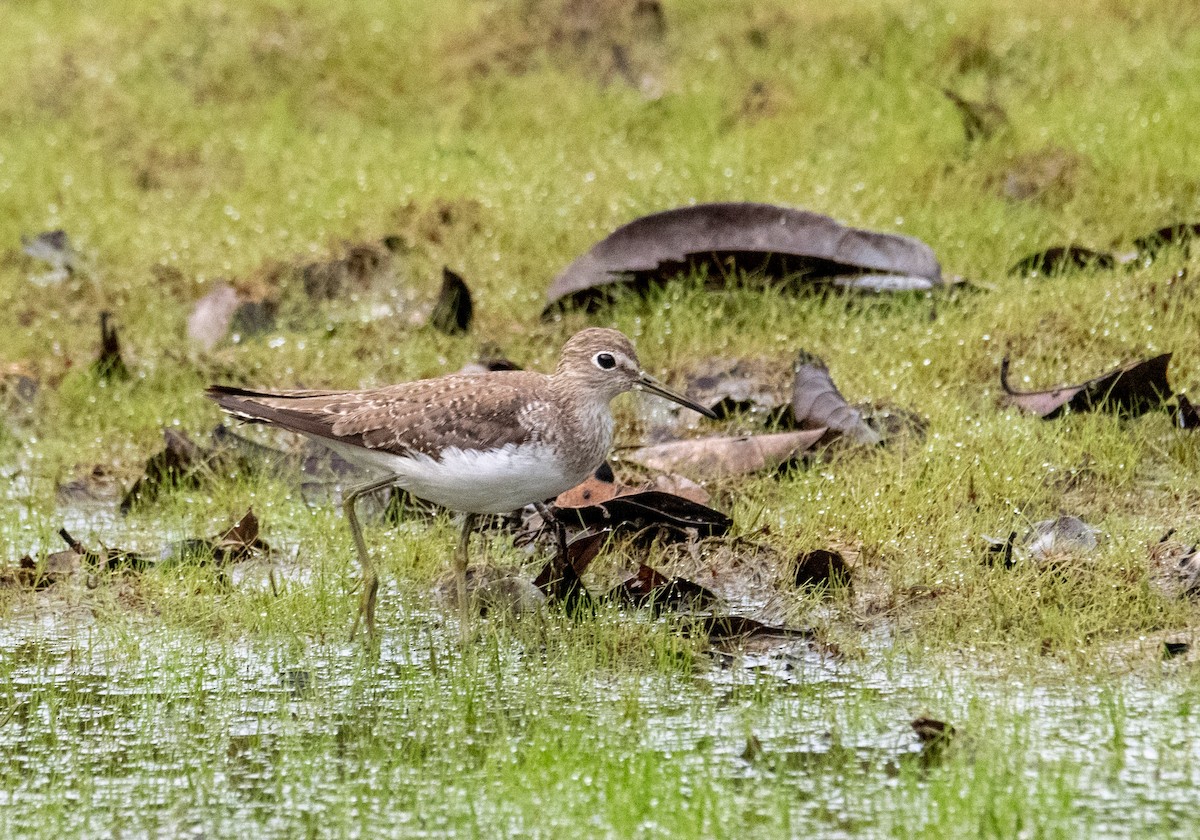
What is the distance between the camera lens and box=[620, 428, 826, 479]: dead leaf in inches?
272

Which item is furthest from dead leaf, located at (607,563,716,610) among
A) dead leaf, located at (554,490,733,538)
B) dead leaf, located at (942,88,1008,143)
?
dead leaf, located at (942,88,1008,143)

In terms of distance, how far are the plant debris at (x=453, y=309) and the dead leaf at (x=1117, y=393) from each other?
8.81 ft

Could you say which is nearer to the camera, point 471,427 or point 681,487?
point 471,427

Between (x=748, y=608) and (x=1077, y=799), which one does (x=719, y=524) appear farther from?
(x=1077, y=799)

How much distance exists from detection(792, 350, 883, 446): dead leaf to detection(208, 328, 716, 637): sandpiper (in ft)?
2.93

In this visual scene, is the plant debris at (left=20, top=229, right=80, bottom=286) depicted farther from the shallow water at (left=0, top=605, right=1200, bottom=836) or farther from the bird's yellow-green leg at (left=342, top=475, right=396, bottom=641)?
the shallow water at (left=0, top=605, right=1200, bottom=836)

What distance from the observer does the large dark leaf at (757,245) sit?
8.05 metres

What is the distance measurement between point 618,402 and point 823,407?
3.47 feet

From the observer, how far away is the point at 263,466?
7344 mm

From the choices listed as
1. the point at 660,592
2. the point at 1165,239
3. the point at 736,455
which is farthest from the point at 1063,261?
the point at 660,592

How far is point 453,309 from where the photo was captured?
8.27 meters

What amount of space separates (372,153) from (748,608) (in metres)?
4.95

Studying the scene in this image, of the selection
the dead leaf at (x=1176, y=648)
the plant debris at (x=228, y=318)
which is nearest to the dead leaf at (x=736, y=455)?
the dead leaf at (x=1176, y=648)

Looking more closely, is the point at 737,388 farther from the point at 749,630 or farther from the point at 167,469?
the point at 167,469
